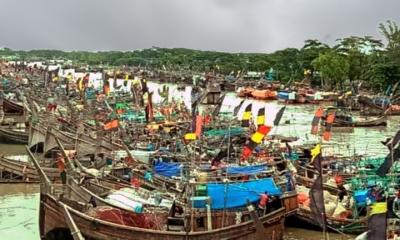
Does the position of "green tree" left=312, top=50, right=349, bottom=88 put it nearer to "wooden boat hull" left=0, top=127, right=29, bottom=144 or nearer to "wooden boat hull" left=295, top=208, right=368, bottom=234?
"wooden boat hull" left=0, top=127, right=29, bottom=144

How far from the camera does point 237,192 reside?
18.0 meters

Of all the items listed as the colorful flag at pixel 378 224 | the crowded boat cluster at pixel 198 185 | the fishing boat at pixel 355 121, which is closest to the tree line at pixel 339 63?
the fishing boat at pixel 355 121

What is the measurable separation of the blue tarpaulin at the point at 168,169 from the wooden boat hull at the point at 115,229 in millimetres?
4731

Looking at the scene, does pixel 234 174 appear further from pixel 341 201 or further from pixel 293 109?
pixel 293 109

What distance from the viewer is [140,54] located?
619ft

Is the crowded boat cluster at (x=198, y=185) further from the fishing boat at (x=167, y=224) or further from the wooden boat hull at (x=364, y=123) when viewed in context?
the wooden boat hull at (x=364, y=123)

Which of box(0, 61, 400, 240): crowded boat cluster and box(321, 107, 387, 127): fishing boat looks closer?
box(0, 61, 400, 240): crowded boat cluster

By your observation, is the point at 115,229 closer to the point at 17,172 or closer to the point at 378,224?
the point at 378,224

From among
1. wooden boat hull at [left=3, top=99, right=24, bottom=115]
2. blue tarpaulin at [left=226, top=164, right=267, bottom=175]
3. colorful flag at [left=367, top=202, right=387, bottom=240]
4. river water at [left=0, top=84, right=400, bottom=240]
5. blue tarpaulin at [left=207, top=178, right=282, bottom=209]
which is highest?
colorful flag at [left=367, top=202, right=387, bottom=240]

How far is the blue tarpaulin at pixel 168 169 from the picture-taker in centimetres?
2161

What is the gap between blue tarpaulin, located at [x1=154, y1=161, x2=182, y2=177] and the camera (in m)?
21.6

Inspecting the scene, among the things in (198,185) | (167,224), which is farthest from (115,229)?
(198,185)

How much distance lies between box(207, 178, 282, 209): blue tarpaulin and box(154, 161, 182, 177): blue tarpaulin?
3.70m

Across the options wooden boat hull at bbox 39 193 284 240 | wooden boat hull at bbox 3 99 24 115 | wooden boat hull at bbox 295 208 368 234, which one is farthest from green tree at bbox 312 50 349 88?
wooden boat hull at bbox 39 193 284 240
